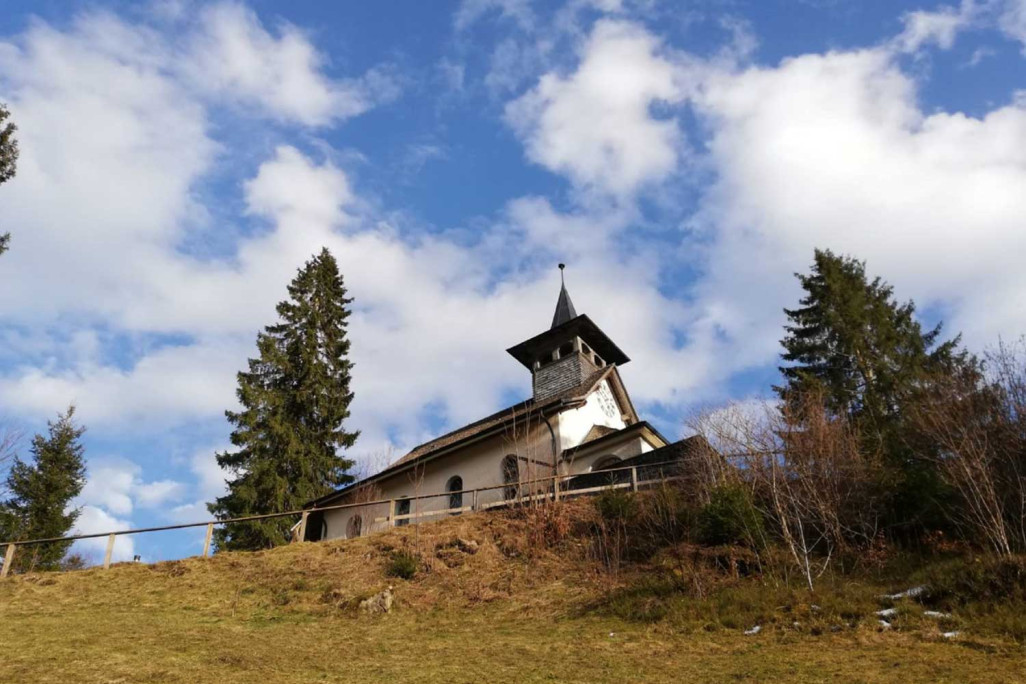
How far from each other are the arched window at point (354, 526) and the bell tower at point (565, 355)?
9.49 metres

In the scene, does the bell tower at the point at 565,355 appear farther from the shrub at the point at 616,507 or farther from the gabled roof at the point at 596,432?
the shrub at the point at 616,507

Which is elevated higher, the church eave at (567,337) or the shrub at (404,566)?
the church eave at (567,337)

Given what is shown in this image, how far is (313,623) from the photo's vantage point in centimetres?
1425

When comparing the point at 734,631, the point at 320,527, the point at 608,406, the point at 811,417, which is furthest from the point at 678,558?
the point at 320,527

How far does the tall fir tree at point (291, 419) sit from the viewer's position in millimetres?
28375

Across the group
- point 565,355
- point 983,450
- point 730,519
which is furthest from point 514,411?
point 983,450

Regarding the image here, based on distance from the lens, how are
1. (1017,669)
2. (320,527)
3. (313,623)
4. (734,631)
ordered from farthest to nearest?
(320,527), (313,623), (734,631), (1017,669)

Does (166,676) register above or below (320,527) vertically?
below

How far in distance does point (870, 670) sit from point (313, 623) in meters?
10.6

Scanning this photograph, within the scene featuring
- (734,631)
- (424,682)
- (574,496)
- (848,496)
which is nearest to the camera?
(424,682)

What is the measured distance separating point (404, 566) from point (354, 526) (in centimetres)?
1052

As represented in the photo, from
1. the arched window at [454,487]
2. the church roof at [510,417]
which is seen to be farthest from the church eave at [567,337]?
the arched window at [454,487]

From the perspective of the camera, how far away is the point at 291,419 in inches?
1256

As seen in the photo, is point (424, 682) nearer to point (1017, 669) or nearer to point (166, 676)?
point (166, 676)
